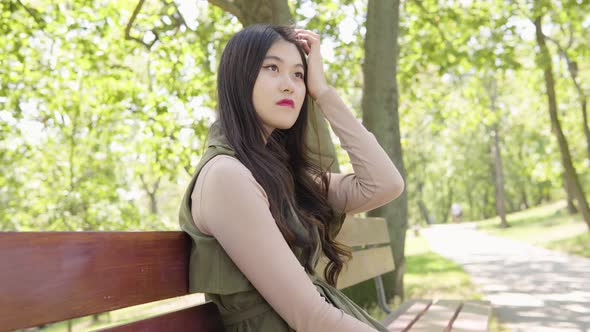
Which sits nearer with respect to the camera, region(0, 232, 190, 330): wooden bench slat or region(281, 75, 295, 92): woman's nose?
region(0, 232, 190, 330): wooden bench slat

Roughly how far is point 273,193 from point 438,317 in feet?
8.63

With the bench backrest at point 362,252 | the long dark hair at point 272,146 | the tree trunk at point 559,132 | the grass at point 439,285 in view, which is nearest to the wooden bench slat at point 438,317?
the bench backrest at point 362,252

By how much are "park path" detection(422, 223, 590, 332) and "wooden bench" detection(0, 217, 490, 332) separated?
4.59 m

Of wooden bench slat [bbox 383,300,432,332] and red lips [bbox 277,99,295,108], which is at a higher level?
red lips [bbox 277,99,295,108]

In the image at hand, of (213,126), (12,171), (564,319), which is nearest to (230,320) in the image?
(213,126)

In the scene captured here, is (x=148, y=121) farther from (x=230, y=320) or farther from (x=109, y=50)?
(x=230, y=320)

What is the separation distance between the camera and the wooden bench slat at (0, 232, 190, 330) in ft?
4.62

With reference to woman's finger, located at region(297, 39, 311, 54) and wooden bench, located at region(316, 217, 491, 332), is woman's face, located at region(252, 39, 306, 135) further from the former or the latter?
wooden bench, located at region(316, 217, 491, 332)

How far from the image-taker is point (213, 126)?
231 centimetres

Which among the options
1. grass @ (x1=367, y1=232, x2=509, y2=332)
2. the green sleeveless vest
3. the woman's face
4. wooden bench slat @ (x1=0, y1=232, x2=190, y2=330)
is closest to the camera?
wooden bench slat @ (x1=0, y1=232, x2=190, y2=330)

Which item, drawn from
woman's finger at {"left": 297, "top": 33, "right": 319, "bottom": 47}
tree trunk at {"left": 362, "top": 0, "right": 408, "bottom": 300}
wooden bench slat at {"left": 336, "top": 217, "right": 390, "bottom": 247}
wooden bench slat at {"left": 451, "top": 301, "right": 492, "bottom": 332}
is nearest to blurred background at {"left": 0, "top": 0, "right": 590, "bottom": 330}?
tree trunk at {"left": 362, "top": 0, "right": 408, "bottom": 300}

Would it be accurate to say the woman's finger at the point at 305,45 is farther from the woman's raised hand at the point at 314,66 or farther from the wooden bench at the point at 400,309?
the wooden bench at the point at 400,309

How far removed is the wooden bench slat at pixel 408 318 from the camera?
13.0 ft

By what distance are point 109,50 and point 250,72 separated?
918 centimetres
